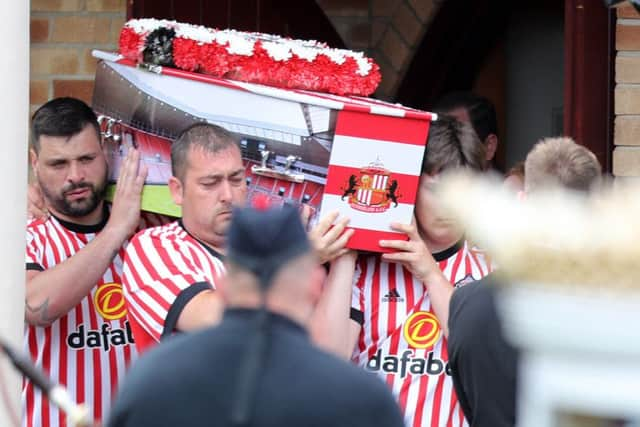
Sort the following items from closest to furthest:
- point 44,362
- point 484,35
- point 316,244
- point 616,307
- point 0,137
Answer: point 616,307 < point 0,137 < point 316,244 < point 44,362 < point 484,35

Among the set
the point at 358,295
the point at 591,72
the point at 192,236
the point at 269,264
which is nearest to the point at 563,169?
the point at 358,295

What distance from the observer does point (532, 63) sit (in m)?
6.59

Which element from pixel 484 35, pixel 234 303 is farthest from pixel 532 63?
pixel 234 303

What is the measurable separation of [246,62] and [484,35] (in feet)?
9.38

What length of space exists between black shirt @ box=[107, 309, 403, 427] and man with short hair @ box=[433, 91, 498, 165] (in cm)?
311

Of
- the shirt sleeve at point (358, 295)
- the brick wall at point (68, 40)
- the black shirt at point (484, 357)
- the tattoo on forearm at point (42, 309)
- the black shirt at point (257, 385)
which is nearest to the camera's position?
the black shirt at point (257, 385)

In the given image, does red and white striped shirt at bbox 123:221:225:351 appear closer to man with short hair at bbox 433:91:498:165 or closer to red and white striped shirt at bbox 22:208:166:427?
red and white striped shirt at bbox 22:208:166:427

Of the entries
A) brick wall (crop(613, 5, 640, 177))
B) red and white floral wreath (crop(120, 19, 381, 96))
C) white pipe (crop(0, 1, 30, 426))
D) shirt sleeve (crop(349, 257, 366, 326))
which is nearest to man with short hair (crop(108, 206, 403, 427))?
white pipe (crop(0, 1, 30, 426))

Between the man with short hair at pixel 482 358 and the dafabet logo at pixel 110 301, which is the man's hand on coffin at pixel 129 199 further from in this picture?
the man with short hair at pixel 482 358

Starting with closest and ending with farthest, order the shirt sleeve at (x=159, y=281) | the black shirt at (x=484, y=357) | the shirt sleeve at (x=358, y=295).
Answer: the black shirt at (x=484, y=357), the shirt sleeve at (x=159, y=281), the shirt sleeve at (x=358, y=295)

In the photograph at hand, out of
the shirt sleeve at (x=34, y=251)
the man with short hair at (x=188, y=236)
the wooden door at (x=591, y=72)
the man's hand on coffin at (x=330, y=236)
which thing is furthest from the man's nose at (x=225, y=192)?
the wooden door at (x=591, y=72)

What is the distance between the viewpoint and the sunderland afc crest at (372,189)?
3756mm

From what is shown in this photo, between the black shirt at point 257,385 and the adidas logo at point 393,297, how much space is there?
1.68 metres

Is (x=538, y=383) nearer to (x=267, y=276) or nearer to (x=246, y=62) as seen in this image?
(x=267, y=276)
